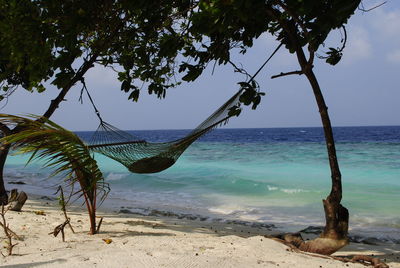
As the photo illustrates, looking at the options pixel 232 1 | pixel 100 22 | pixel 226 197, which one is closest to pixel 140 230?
pixel 100 22

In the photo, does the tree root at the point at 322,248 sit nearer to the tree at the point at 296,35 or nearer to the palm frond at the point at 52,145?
the tree at the point at 296,35

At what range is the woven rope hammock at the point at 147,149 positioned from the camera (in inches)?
131

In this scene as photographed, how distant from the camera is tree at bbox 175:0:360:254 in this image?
83.4 inches

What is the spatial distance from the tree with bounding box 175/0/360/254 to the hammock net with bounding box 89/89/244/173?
0.45 meters

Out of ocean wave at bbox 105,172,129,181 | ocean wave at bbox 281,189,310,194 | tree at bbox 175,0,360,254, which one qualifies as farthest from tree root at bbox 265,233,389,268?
ocean wave at bbox 105,172,129,181

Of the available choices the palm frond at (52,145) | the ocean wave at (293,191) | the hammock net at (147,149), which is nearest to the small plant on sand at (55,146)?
the palm frond at (52,145)

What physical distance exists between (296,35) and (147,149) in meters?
1.53

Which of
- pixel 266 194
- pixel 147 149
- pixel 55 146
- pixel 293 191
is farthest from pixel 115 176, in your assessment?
pixel 55 146

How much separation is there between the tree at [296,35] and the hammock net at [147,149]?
1.49ft

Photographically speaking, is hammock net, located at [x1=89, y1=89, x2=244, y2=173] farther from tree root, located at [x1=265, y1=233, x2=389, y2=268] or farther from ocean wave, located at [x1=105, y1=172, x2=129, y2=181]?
ocean wave, located at [x1=105, y1=172, x2=129, y2=181]

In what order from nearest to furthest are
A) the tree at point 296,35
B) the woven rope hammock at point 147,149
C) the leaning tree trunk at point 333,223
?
1. the tree at point 296,35
2. the leaning tree trunk at point 333,223
3. the woven rope hammock at point 147,149

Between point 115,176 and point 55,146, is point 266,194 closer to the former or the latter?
point 115,176

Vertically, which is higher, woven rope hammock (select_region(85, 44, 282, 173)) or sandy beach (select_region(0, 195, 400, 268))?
woven rope hammock (select_region(85, 44, 282, 173))

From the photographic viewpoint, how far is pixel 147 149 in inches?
143
